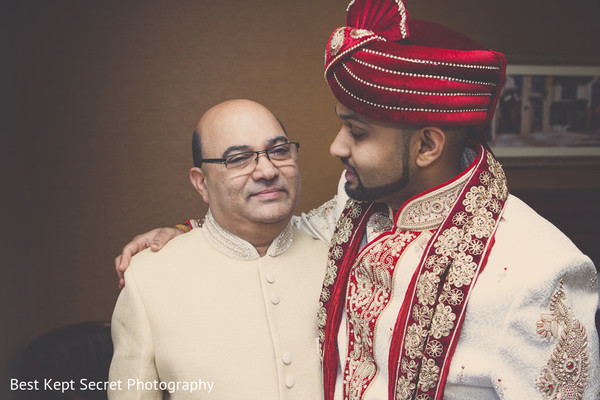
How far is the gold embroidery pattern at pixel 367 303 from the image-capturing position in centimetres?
125

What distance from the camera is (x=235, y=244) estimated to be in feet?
5.30

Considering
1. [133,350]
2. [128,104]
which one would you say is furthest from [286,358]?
[128,104]

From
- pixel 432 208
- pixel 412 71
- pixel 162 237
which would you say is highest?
pixel 412 71

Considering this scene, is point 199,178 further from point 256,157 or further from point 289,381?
point 289,381

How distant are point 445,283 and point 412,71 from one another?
19.5 inches

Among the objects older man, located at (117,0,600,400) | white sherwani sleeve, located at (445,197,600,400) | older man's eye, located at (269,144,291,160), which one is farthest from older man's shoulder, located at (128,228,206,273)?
white sherwani sleeve, located at (445,197,600,400)

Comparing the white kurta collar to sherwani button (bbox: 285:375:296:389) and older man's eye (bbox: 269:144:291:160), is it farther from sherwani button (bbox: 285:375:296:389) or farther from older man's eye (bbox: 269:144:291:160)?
sherwani button (bbox: 285:375:296:389)

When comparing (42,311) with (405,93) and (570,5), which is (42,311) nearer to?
(405,93)

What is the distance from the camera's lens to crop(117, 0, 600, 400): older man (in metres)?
1.06

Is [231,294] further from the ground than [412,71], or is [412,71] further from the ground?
[412,71]

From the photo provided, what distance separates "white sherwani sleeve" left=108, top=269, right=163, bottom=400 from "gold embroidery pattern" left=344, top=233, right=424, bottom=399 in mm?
592

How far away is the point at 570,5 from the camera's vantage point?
11.8 ft

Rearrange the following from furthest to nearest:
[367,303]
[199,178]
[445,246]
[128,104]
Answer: [128,104] → [199,178] → [367,303] → [445,246]

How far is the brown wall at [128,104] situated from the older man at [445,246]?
84.6 inches
